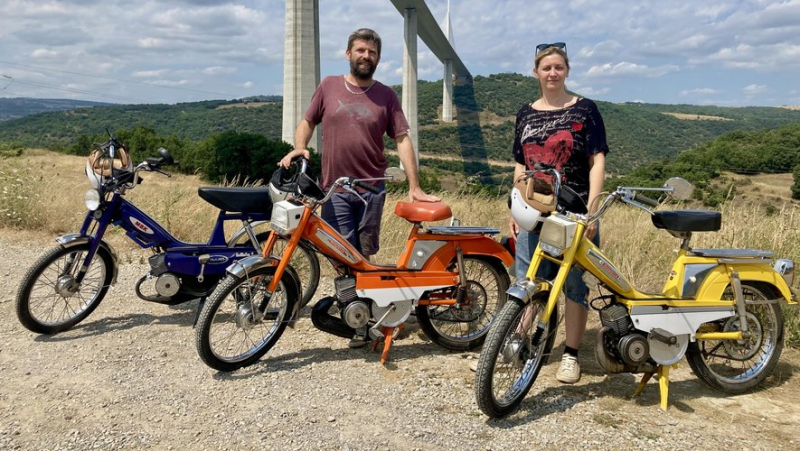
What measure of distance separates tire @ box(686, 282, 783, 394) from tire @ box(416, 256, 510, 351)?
1.16m

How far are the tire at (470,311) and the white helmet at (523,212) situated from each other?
0.86 meters

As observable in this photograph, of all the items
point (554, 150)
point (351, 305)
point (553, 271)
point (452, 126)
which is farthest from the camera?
point (452, 126)

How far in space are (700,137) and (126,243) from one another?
68.6 metres

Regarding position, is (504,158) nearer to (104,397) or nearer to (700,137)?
(700,137)

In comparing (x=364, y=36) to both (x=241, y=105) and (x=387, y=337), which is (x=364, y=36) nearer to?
(x=387, y=337)

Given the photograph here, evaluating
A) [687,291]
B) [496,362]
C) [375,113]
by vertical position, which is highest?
[375,113]

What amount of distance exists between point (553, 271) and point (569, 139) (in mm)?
710

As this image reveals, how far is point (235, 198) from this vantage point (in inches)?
145

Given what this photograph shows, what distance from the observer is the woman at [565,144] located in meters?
2.80

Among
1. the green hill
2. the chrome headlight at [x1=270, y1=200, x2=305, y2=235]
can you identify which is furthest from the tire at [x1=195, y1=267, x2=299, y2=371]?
the green hill

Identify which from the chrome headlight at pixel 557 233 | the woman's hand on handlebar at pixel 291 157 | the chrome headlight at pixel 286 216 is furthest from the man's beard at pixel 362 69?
the chrome headlight at pixel 557 233

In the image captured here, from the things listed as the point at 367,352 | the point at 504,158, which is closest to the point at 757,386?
the point at 367,352

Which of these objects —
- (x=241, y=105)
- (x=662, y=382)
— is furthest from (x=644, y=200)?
(x=241, y=105)

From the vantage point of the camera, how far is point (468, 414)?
2.69m
